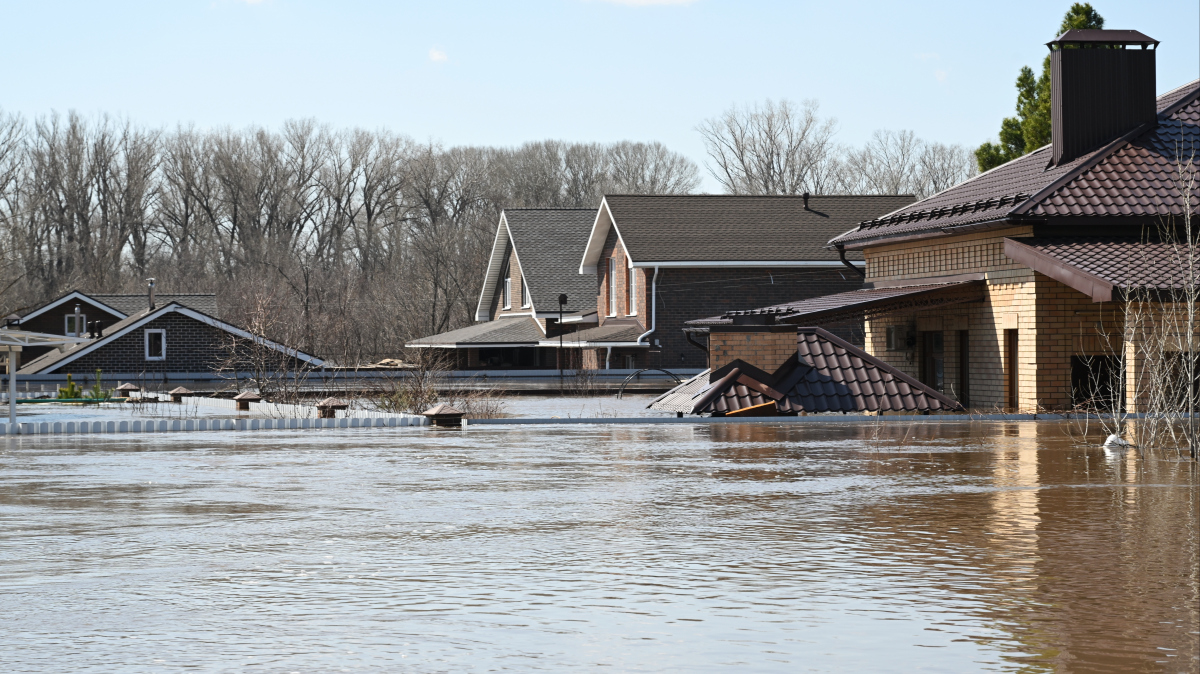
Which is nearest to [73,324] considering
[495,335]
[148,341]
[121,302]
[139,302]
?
[121,302]

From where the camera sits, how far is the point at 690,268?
49.4 m

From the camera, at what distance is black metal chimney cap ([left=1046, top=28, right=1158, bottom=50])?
29.9m

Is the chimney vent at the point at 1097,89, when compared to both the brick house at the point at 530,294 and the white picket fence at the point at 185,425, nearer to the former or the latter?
the white picket fence at the point at 185,425

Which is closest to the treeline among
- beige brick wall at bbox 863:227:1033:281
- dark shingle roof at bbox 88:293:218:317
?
dark shingle roof at bbox 88:293:218:317

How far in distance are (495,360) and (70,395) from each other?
2002 centimetres

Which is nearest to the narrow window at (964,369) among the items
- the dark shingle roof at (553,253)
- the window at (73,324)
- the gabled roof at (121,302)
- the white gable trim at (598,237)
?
the white gable trim at (598,237)

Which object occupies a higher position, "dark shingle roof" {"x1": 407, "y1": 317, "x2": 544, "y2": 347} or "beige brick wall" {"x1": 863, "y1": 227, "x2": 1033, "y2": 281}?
"beige brick wall" {"x1": 863, "y1": 227, "x2": 1033, "y2": 281}

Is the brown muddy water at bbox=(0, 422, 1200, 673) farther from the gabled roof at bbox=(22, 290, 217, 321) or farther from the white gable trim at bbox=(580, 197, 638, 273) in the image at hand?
the gabled roof at bbox=(22, 290, 217, 321)

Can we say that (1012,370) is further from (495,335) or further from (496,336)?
(495,335)

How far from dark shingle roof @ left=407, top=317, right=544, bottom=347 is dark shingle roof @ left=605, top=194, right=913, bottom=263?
6426mm

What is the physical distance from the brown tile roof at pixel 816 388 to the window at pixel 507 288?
1366 inches

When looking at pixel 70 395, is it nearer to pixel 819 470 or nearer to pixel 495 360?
pixel 495 360

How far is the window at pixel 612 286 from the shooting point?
5314 cm

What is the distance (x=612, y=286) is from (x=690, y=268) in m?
4.93
